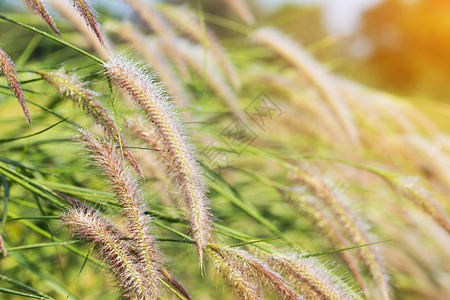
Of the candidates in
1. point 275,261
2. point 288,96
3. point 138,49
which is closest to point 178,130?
point 275,261

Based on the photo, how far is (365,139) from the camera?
A: 2.25m

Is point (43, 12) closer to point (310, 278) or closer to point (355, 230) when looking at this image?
point (310, 278)

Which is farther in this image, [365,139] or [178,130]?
[365,139]

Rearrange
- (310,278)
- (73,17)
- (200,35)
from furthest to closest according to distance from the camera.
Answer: (200,35) → (73,17) → (310,278)

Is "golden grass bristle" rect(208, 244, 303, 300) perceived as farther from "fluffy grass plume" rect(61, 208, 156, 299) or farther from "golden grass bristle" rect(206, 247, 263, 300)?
"fluffy grass plume" rect(61, 208, 156, 299)

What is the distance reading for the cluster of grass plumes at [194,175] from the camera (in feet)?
2.69

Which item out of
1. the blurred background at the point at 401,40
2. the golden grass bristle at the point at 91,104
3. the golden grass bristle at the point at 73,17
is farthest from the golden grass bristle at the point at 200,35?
the blurred background at the point at 401,40

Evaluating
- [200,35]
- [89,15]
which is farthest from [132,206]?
[200,35]

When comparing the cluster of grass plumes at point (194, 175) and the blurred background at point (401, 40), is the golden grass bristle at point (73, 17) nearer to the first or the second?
the cluster of grass plumes at point (194, 175)

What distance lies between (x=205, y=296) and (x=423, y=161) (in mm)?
1236

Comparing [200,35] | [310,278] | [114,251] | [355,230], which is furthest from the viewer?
[200,35]

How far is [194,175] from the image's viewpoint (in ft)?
2.68

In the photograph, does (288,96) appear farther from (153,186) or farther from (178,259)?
(153,186)

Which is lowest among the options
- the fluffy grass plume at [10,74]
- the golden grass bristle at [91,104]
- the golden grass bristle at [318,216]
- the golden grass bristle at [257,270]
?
the golden grass bristle at [257,270]
